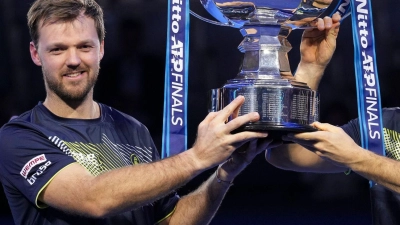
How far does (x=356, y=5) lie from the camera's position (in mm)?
2492

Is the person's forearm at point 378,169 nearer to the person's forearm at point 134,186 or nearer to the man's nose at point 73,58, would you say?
the person's forearm at point 134,186

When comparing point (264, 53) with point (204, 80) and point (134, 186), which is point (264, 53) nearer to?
point (134, 186)

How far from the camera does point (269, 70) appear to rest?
2.24 metres

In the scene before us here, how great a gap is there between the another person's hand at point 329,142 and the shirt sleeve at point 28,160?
2.34 ft

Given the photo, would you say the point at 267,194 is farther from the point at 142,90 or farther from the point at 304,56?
the point at 304,56

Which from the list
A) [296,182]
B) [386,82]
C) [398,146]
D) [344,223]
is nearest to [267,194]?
[296,182]

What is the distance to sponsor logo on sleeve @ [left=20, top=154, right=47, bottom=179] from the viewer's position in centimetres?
237

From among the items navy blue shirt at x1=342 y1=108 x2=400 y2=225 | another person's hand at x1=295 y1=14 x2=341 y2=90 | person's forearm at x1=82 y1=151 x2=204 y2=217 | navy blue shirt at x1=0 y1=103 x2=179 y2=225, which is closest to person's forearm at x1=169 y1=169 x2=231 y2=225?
navy blue shirt at x1=0 y1=103 x2=179 y2=225

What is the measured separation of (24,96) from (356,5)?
5.91ft

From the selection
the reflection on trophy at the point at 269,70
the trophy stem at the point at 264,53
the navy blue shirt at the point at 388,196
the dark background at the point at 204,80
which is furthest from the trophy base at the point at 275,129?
the dark background at the point at 204,80

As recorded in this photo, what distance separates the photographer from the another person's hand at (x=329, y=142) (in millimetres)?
2130

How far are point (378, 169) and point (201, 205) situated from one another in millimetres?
611

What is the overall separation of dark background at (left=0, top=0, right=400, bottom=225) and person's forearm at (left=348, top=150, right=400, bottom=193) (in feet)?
4.34

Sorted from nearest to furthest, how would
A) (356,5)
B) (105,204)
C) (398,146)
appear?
(105,204) < (356,5) < (398,146)
